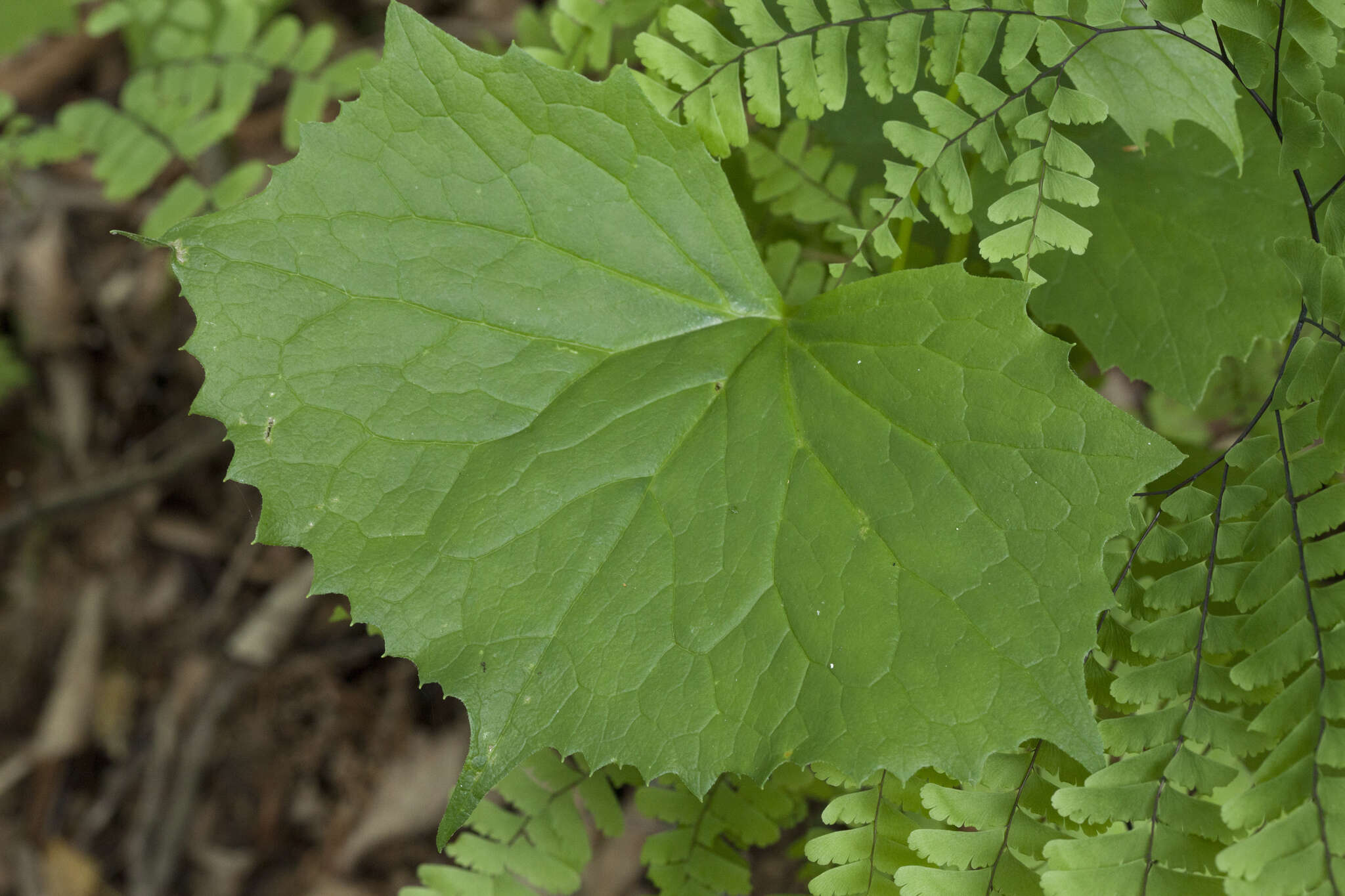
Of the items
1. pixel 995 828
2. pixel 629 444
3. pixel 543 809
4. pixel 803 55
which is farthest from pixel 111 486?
pixel 995 828

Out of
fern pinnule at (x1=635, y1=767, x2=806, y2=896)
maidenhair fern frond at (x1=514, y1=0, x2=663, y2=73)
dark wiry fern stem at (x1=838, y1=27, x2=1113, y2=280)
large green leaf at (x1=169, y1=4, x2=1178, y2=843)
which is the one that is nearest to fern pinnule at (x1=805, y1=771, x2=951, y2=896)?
large green leaf at (x1=169, y1=4, x2=1178, y2=843)

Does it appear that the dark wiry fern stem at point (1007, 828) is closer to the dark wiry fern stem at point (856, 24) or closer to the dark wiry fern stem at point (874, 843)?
the dark wiry fern stem at point (874, 843)

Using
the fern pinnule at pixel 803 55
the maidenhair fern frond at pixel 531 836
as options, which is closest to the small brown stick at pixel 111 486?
Answer: the maidenhair fern frond at pixel 531 836

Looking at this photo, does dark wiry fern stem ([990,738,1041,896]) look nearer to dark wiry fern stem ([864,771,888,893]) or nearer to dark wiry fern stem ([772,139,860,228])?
dark wiry fern stem ([864,771,888,893])

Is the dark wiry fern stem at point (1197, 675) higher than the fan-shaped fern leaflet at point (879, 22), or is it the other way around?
the fan-shaped fern leaflet at point (879, 22)

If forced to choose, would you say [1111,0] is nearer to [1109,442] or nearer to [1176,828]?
[1109,442]

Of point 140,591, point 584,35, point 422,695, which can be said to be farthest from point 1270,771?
point 140,591
